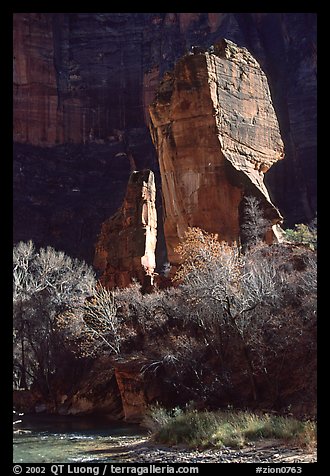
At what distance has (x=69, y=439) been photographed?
68.4ft

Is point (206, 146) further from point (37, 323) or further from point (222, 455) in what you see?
point (222, 455)

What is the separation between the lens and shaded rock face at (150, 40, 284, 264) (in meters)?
31.1

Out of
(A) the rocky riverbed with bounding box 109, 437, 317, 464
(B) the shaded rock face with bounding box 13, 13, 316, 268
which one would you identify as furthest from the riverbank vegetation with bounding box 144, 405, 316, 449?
(B) the shaded rock face with bounding box 13, 13, 316, 268

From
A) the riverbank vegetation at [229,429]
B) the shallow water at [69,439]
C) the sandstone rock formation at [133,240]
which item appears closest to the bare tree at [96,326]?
the sandstone rock formation at [133,240]

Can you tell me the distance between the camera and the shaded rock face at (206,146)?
31.1m

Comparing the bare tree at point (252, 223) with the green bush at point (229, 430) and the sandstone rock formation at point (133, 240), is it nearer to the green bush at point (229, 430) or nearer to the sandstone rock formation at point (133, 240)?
the sandstone rock formation at point (133, 240)

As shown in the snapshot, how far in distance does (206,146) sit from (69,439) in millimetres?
Answer: 16932

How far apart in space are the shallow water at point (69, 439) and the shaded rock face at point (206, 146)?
10.5 m

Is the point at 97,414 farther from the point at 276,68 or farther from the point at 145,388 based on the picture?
the point at 276,68

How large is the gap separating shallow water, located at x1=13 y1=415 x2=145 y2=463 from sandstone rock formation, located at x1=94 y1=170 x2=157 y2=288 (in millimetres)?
8579

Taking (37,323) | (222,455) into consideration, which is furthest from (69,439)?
(37,323)

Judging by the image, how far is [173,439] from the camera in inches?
684
